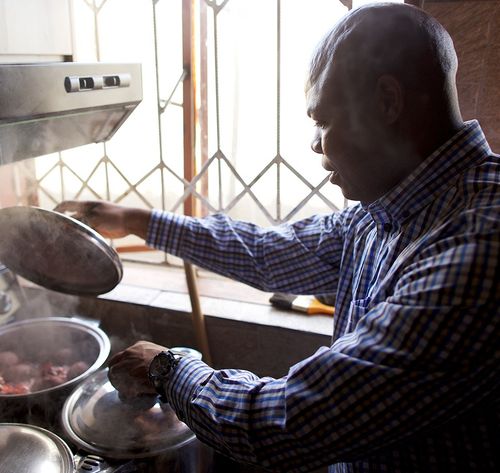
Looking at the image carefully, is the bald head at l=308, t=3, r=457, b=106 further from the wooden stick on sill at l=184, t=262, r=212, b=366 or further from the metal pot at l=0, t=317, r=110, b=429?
the metal pot at l=0, t=317, r=110, b=429

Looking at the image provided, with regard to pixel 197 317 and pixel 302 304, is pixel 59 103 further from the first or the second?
pixel 302 304

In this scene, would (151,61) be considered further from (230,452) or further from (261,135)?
(230,452)

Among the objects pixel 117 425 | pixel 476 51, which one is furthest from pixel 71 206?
pixel 476 51

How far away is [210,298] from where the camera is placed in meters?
1.96

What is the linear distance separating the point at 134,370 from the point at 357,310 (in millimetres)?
514

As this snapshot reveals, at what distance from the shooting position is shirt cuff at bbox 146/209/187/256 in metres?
1.58

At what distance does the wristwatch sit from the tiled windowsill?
2.08ft

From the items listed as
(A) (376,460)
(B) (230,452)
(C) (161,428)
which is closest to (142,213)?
(C) (161,428)

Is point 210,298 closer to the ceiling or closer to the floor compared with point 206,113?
closer to the floor

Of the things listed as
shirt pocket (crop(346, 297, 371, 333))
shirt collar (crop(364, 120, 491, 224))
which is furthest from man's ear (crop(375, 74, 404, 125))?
shirt pocket (crop(346, 297, 371, 333))

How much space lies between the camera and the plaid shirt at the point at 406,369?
791 mm

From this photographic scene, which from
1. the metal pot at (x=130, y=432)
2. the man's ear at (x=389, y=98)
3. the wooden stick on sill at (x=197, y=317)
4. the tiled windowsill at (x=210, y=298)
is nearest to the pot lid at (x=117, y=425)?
the metal pot at (x=130, y=432)

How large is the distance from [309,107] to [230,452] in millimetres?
678

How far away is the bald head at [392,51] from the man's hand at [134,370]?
71 cm
